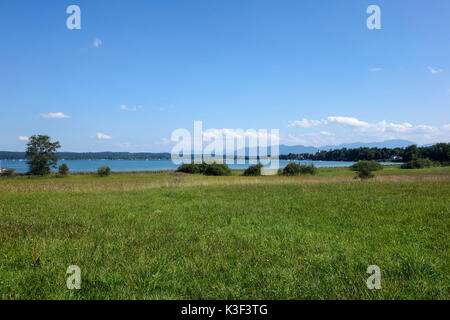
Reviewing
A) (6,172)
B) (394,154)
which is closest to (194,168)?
(6,172)

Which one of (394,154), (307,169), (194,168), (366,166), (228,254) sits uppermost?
(394,154)

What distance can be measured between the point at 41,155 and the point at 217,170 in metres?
50.3

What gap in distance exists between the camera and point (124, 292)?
148 inches

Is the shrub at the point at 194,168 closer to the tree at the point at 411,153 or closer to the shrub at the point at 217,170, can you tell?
the shrub at the point at 217,170

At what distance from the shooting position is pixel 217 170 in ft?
249

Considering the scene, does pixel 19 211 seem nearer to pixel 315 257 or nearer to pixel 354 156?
pixel 315 257

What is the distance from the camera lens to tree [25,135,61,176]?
236 ft

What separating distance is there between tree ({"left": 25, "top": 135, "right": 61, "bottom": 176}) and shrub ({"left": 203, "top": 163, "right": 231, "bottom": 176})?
4489 cm

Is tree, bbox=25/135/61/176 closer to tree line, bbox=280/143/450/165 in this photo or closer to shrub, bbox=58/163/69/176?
shrub, bbox=58/163/69/176

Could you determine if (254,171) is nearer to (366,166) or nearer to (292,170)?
(292,170)

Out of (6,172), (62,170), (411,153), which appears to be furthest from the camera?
(411,153)

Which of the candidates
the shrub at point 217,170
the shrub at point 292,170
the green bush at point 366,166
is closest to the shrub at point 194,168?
the shrub at point 217,170

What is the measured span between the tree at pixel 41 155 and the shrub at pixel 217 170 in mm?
44893
